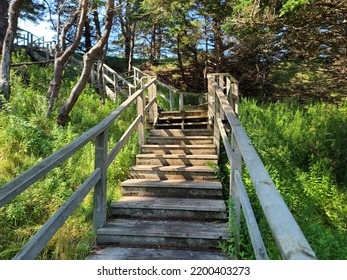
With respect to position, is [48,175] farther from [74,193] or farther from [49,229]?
[49,229]

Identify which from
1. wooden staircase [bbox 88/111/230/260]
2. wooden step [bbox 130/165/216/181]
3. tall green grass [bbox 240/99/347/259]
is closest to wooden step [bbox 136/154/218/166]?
wooden staircase [bbox 88/111/230/260]

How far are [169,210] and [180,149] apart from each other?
188 centimetres

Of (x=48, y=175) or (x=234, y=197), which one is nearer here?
(x=234, y=197)

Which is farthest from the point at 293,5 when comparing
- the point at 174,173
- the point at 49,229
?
the point at 49,229

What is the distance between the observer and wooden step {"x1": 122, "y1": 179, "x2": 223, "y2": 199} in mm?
3990

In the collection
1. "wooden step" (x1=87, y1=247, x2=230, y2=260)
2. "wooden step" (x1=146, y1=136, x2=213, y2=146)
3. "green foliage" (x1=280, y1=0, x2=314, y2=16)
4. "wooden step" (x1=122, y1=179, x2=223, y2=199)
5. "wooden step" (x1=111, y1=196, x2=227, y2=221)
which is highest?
"green foliage" (x1=280, y1=0, x2=314, y2=16)

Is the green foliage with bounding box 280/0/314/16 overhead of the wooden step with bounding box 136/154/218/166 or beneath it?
overhead

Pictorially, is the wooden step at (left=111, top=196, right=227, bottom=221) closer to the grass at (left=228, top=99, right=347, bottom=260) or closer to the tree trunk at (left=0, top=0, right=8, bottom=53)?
the grass at (left=228, top=99, right=347, bottom=260)

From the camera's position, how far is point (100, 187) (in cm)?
329

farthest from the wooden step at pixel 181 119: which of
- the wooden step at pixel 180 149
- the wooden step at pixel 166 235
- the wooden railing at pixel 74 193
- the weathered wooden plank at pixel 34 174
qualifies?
the weathered wooden plank at pixel 34 174

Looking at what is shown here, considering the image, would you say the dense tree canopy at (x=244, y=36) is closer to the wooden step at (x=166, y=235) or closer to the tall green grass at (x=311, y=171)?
the tall green grass at (x=311, y=171)

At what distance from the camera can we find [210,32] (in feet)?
44.4

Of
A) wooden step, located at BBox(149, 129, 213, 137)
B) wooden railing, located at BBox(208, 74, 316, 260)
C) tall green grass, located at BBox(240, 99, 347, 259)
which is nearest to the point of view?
wooden railing, located at BBox(208, 74, 316, 260)
